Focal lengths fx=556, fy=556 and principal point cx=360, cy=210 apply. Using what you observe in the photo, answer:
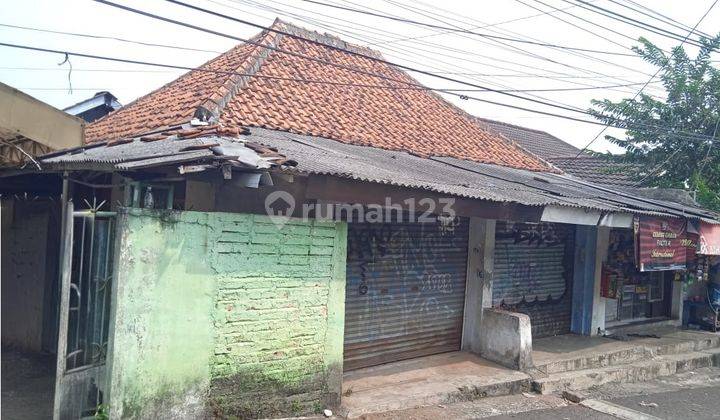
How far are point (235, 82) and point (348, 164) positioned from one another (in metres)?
3.06

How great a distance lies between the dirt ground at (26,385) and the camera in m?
4.94

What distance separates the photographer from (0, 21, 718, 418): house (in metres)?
4.38

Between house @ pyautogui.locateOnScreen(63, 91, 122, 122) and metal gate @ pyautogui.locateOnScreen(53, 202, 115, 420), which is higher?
house @ pyautogui.locateOnScreen(63, 91, 122, 122)

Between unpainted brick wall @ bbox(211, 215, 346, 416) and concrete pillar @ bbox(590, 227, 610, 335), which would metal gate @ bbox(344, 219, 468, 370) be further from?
concrete pillar @ bbox(590, 227, 610, 335)

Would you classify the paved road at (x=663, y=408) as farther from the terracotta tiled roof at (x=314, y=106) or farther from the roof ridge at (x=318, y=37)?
the roof ridge at (x=318, y=37)

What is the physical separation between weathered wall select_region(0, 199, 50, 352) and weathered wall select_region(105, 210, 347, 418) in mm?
3486

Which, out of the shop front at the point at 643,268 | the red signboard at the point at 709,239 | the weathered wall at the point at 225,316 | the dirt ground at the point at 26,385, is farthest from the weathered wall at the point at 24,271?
the red signboard at the point at 709,239

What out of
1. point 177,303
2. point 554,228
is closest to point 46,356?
point 177,303

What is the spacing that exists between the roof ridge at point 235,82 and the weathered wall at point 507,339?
15.0ft

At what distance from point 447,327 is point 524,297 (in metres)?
1.84

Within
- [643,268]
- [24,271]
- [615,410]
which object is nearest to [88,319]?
[24,271]

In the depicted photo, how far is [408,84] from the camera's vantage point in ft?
37.3

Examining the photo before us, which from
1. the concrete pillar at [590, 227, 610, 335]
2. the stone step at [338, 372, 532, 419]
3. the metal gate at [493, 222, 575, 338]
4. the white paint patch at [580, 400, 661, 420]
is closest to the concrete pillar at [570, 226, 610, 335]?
the concrete pillar at [590, 227, 610, 335]

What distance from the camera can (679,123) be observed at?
12383 millimetres
